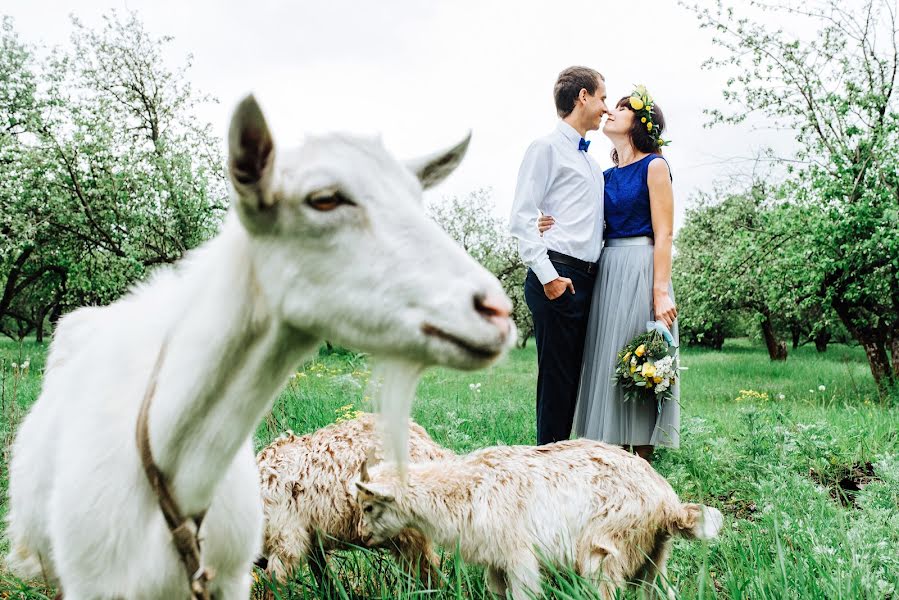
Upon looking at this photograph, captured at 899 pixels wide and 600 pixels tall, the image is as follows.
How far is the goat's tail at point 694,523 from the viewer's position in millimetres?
2680

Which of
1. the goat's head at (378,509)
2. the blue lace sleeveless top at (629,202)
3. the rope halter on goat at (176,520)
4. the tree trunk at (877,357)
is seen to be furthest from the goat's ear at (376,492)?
the tree trunk at (877,357)

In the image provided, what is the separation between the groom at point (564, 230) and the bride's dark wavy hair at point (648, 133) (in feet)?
0.83

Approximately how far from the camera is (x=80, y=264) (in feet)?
48.8

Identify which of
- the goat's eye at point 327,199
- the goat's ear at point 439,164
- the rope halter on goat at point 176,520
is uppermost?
the goat's ear at point 439,164

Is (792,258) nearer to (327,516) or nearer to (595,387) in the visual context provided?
(595,387)

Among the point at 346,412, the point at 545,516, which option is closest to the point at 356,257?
the point at 545,516

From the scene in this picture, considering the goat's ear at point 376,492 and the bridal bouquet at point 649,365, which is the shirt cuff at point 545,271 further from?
the goat's ear at point 376,492

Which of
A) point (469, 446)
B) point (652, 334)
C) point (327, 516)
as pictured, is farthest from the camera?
point (469, 446)

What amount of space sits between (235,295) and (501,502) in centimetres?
158

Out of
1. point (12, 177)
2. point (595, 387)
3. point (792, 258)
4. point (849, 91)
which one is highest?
point (849, 91)

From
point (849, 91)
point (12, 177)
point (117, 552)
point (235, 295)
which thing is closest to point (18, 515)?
point (117, 552)

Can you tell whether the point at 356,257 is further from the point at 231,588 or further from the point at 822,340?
→ the point at 822,340

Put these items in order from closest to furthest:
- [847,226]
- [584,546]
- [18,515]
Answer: [18,515] < [584,546] < [847,226]

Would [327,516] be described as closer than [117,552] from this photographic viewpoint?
No
